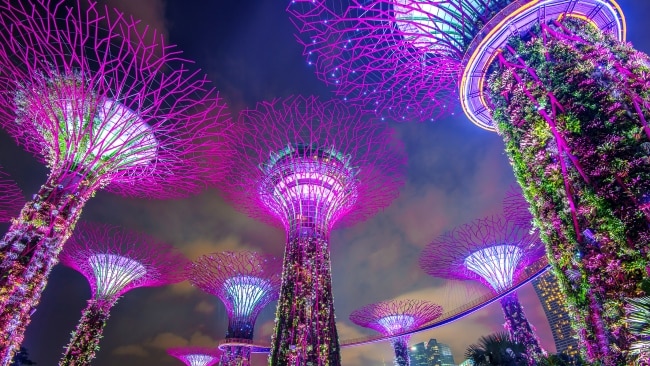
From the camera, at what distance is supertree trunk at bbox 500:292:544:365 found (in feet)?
64.6

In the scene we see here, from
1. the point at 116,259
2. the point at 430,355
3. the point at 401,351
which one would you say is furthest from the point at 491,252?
the point at 430,355

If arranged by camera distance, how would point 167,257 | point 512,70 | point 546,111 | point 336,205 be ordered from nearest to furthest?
point 546,111
point 512,70
point 336,205
point 167,257

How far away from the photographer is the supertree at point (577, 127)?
550 cm

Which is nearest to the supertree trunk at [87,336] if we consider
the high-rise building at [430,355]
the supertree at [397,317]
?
the supertree at [397,317]

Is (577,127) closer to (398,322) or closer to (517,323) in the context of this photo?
(517,323)

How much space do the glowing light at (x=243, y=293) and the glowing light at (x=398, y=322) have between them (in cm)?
1264

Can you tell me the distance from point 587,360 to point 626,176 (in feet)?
10.5

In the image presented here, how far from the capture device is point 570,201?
638 centimetres

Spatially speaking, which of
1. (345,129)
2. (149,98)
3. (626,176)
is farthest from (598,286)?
(149,98)

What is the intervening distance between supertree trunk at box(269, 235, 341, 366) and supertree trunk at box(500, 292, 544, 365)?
12.0 m

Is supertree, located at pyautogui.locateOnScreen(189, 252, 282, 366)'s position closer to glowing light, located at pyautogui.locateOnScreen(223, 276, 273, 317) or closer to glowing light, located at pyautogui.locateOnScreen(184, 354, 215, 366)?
glowing light, located at pyautogui.locateOnScreen(223, 276, 273, 317)

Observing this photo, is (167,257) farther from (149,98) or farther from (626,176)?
(626,176)

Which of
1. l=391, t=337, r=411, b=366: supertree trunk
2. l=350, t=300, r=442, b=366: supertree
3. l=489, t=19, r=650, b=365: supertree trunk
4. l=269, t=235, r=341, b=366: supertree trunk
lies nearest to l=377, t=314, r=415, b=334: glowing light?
l=350, t=300, r=442, b=366: supertree

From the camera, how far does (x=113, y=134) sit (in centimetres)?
1320
